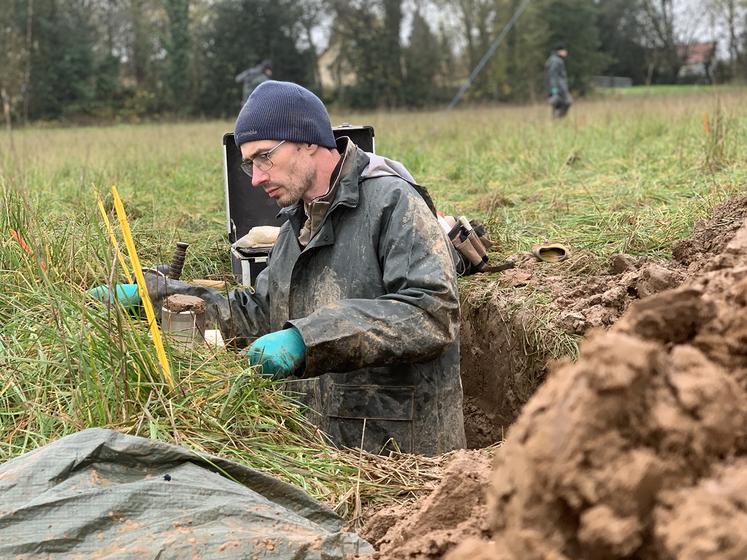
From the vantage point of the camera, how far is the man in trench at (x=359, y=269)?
116 inches

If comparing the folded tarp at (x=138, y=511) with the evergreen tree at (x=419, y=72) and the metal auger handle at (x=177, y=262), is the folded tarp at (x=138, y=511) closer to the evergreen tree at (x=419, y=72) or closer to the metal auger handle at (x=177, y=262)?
the metal auger handle at (x=177, y=262)

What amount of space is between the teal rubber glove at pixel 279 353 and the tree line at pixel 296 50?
29.0 meters

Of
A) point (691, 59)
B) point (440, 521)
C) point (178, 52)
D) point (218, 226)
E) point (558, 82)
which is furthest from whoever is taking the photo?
point (691, 59)

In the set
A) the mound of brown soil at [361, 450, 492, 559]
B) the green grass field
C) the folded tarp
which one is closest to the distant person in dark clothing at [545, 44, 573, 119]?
the green grass field

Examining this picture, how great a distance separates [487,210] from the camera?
259 inches

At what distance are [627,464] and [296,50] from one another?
3313 centimetres

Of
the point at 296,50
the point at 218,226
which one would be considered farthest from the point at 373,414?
the point at 296,50

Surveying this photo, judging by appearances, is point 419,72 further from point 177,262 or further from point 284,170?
point 284,170

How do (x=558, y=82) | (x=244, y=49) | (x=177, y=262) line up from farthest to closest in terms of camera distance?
(x=244, y=49) < (x=558, y=82) < (x=177, y=262)

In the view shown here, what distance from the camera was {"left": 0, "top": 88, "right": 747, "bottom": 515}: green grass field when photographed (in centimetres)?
237

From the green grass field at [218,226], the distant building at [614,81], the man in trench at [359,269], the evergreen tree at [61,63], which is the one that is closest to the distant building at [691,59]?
the distant building at [614,81]

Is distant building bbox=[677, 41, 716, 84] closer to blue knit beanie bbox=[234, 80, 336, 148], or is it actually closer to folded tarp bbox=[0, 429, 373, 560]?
blue knit beanie bbox=[234, 80, 336, 148]

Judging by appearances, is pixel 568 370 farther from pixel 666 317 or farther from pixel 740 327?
pixel 740 327

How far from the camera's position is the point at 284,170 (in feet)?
10.6
